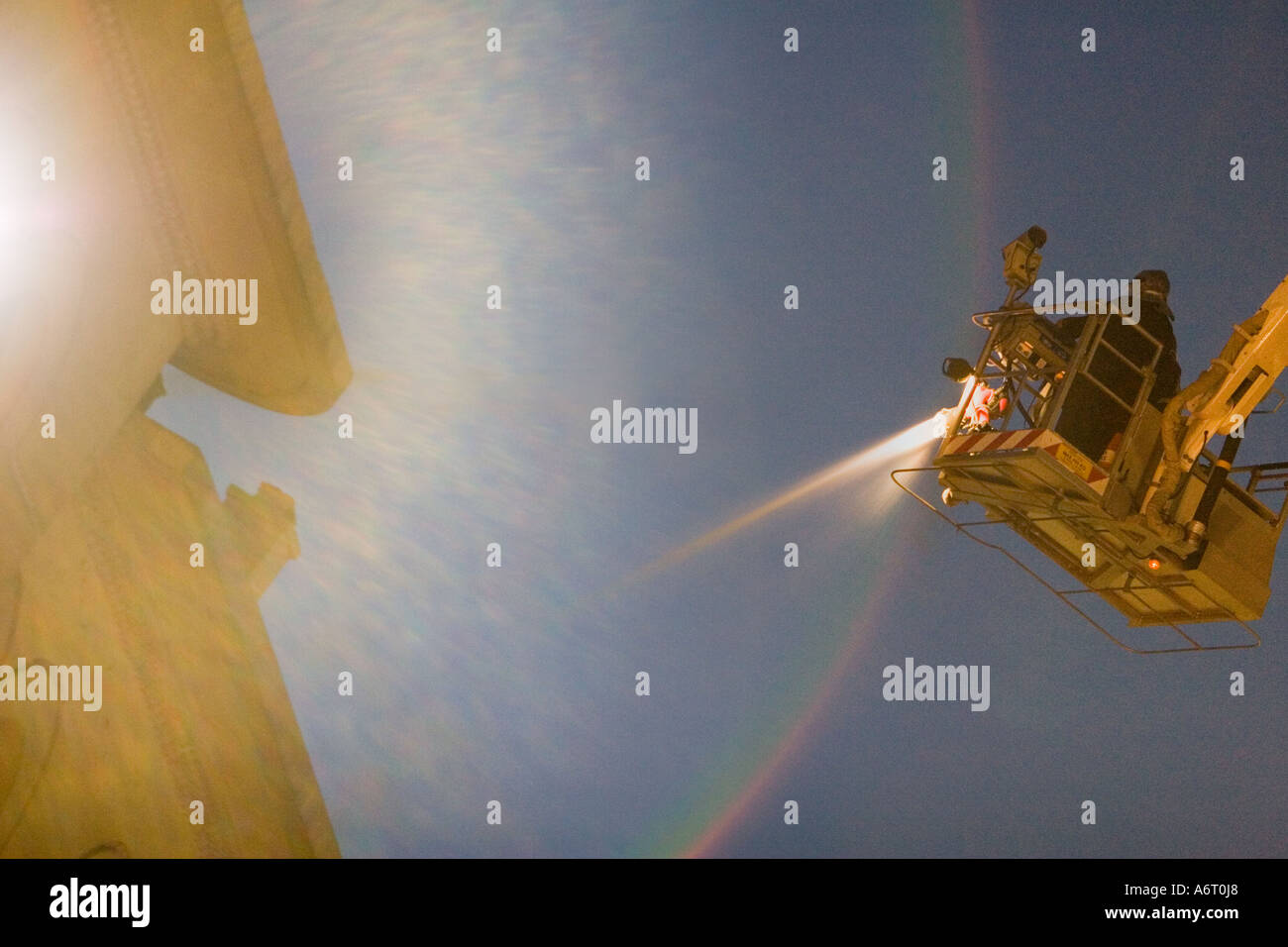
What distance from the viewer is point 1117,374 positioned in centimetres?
1141

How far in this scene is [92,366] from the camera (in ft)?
37.9

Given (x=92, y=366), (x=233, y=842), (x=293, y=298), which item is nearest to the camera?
(x=92, y=366)

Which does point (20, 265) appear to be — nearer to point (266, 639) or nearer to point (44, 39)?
point (44, 39)

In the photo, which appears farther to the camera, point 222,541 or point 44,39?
point 222,541

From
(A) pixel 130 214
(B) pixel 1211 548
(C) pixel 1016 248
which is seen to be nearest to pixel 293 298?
(A) pixel 130 214

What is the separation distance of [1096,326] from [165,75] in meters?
10.3

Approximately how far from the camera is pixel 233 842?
12.9 metres

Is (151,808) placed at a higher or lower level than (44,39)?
lower

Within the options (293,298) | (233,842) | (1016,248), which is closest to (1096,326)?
(1016,248)

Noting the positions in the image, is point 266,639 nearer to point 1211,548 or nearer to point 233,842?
point 233,842

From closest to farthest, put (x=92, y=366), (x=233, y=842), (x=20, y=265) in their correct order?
A: (x=20, y=265)
(x=92, y=366)
(x=233, y=842)

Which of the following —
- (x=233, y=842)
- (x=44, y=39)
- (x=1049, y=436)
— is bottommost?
(x=233, y=842)

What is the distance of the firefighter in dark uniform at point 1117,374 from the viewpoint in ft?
36.9

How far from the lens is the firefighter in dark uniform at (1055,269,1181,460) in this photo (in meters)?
11.2
